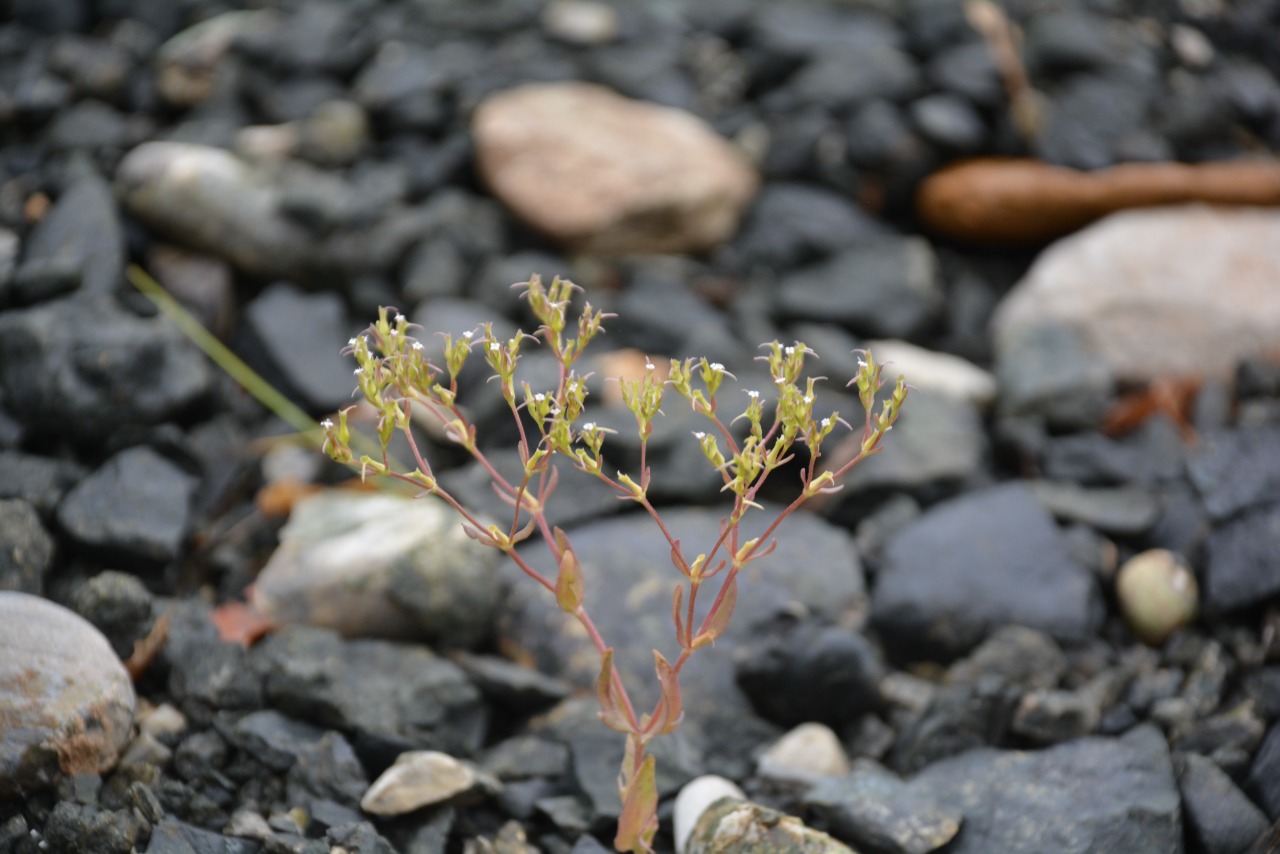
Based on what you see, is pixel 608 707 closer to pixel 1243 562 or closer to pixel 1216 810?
pixel 1216 810

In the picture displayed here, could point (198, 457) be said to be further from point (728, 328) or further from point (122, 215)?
point (728, 328)

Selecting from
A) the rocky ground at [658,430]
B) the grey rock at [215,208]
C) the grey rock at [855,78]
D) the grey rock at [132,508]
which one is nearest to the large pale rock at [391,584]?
the rocky ground at [658,430]

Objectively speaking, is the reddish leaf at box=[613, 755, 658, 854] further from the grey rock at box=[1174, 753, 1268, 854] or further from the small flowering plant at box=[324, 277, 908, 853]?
the grey rock at box=[1174, 753, 1268, 854]

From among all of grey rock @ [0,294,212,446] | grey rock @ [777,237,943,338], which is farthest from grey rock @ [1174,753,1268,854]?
grey rock @ [0,294,212,446]

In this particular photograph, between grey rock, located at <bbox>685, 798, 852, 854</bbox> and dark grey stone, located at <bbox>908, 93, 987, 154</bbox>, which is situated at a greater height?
dark grey stone, located at <bbox>908, 93, 987, 154</bbox>

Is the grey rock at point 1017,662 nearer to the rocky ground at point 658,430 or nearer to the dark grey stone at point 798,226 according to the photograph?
the rocky ground at point 658,430

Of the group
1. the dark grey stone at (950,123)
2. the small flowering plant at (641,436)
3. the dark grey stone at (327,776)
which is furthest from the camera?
the dark grey stone at (950,123)

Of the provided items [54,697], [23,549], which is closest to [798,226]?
[23,549]
